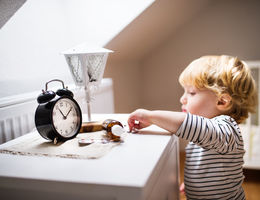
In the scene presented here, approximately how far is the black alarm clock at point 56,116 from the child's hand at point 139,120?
0.18 meters

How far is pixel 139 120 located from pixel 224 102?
0.36m

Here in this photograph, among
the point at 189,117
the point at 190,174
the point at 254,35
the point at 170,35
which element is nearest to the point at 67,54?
the point at 189,117

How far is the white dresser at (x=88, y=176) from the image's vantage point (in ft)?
1.80

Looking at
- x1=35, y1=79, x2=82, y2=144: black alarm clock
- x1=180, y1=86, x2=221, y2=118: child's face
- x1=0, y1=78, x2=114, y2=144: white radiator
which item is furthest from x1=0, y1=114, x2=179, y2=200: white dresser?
x1=180, y1=86, x2=221, y2=118: child's face

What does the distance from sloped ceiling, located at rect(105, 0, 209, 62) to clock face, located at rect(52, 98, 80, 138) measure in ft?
2.81

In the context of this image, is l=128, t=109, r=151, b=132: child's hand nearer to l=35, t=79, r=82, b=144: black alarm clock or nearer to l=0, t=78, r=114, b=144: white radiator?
l=35, t=79, r=82, b=144: black alarm clock

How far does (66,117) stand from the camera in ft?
2.75

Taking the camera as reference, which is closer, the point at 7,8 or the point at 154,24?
the point at 7,8

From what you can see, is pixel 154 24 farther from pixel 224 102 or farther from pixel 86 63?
pixel 86 63

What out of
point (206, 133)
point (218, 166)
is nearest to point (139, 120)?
point (206, 133)

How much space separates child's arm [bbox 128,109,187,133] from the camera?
0.86 m

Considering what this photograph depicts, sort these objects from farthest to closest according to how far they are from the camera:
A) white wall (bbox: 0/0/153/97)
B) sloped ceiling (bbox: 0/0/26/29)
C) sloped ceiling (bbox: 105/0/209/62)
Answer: sloped ceiling (bbox: 105/0/209/62)
white wall (bbox: 0/0/153/97)
sloped ceiling (bbox: 0/0/26/29)

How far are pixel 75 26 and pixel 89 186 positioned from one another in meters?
1.28

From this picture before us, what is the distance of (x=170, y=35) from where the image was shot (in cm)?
264
